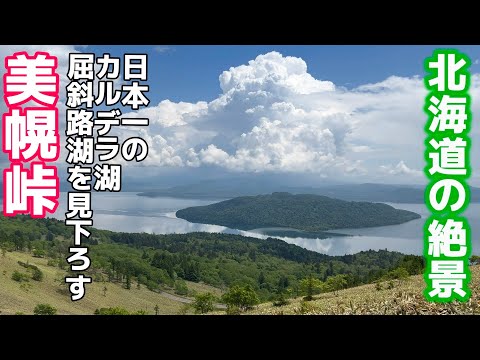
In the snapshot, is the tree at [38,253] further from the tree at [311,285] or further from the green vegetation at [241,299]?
the green vegetation at [241,299]

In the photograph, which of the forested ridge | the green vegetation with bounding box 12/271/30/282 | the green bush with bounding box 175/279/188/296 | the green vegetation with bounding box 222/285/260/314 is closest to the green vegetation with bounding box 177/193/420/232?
the forested ridge

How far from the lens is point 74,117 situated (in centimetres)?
624

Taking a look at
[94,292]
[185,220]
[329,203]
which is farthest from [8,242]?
[329,203]

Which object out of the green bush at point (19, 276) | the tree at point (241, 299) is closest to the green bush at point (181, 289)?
the green bush at point (19, 276)

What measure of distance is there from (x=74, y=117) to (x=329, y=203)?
5999 inches

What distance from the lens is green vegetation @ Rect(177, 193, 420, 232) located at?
14212cm

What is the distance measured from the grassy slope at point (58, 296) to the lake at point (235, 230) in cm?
2903

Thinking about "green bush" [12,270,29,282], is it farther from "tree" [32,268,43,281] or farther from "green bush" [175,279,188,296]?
"green bush" [175,279,188,296]

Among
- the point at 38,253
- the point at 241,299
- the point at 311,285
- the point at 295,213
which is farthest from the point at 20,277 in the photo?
the point at 295,213

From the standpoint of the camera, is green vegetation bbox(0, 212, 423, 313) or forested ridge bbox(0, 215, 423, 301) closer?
green vegetation bbox(0, 212, 423, 313)

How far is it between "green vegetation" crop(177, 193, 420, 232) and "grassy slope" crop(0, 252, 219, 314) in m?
85.5

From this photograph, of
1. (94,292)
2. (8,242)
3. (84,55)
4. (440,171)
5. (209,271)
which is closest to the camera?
(440,171)

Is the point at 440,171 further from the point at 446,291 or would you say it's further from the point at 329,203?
the point at 329,203

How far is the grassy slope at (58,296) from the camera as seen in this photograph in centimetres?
4075
